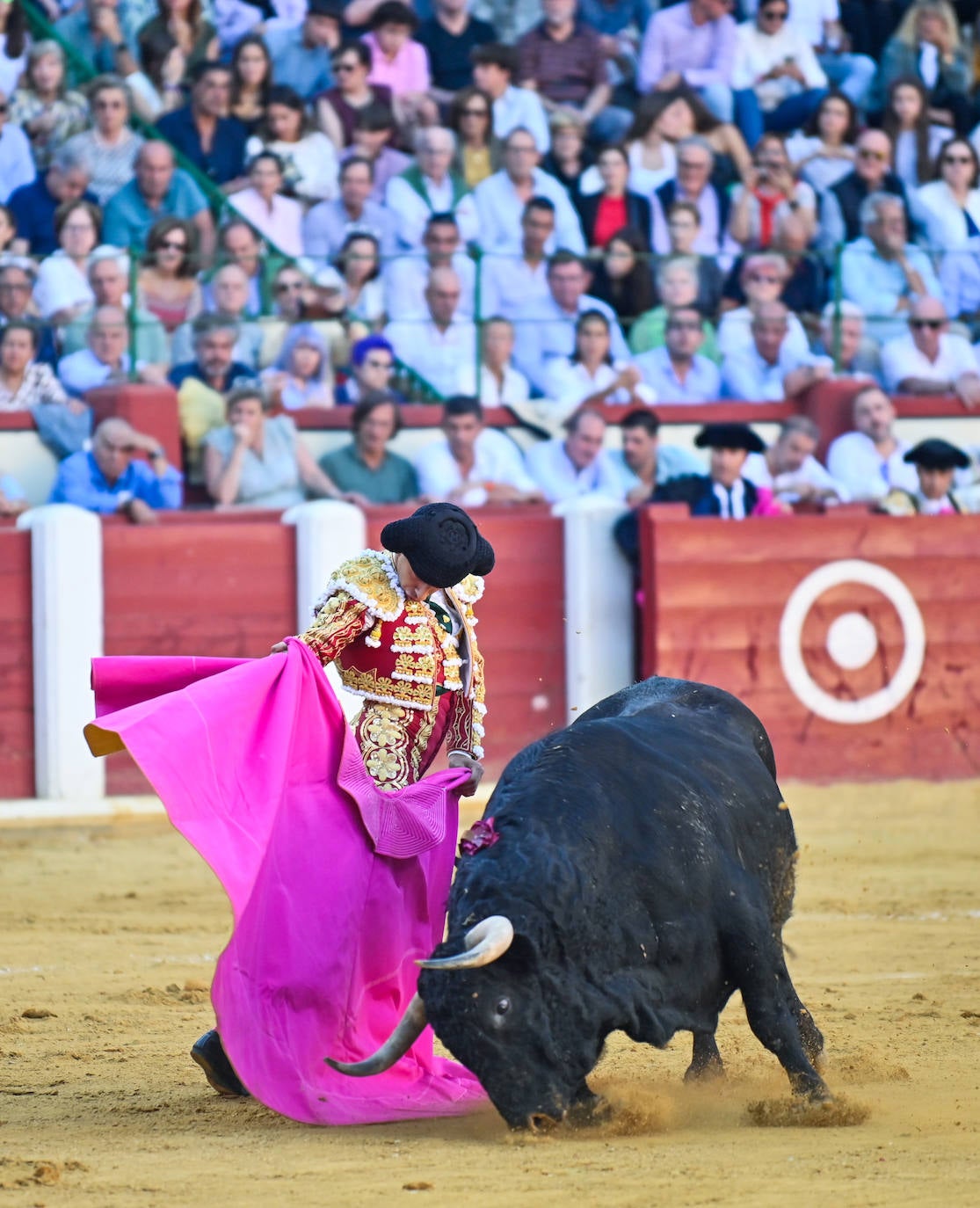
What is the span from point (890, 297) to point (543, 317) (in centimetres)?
160

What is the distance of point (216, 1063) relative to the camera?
3.19 m

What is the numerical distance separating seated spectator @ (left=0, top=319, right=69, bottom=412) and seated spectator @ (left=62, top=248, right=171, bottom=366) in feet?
0.54

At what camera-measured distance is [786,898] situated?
325 cm

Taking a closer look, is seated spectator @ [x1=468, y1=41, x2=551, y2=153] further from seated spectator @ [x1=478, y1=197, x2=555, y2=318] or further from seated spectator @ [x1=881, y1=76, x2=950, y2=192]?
seated spectator @ [x1=881, y1=76, x2=950, y2=192]

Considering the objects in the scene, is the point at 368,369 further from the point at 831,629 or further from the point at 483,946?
the point at 483,946

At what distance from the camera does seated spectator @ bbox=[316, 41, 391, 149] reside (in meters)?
8.14

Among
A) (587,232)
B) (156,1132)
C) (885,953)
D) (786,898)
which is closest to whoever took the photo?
(156,1132)

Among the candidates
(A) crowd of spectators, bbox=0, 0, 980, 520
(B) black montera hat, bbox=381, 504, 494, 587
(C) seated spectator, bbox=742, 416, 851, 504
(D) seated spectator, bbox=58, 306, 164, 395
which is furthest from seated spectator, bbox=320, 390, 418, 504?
(B) black montera hat, bbox=381, 504, 494, 587

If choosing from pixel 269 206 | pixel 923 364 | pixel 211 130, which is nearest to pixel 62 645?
pixel 269 206

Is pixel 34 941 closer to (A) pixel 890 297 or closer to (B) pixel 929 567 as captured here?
(B) pixel 929 567

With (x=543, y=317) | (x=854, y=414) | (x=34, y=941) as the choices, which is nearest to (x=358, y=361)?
(x=543, y=317)

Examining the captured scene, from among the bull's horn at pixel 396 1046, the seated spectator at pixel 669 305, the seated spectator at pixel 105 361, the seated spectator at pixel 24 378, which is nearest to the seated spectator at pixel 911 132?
the seated spectator at pixel 669 305

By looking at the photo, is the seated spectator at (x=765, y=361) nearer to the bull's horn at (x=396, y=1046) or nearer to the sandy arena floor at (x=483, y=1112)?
the sandy arena floor at (x=483, y=1112)

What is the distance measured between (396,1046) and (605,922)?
34cm
